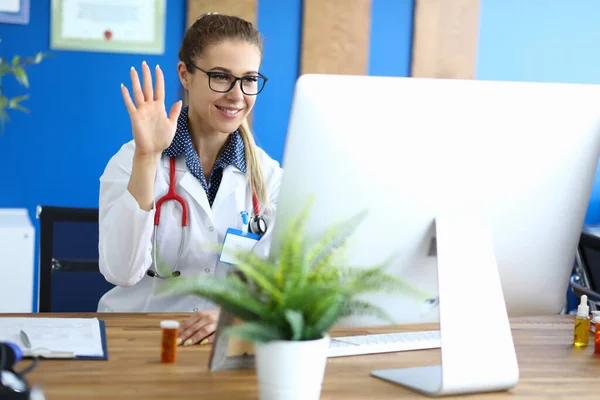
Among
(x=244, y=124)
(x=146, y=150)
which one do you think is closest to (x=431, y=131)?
(x=146, y=150)

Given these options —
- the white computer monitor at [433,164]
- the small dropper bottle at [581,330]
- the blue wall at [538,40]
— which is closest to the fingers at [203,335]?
the white computer monitor at [433,164]

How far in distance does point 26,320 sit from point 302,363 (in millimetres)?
761

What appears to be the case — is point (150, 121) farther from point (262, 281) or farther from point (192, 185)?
point (262, 281)

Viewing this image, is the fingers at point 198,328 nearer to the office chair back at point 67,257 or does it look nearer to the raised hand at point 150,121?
the raised hand at point 150,121

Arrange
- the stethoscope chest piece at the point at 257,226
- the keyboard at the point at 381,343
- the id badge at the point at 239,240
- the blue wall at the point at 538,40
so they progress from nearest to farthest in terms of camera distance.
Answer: the keyboard at the point at 381,343 → the id badge at the point at 239,240 → the stethoscope chest piece at the point at 257,226 → the blue wall at the point at 538,40

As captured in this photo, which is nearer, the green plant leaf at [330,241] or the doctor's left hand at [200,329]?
the green plant leaf at [330,241]

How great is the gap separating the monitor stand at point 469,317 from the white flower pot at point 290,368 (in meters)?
0.25

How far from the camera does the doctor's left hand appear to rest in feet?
5.32

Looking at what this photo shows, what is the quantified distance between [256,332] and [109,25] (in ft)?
8.93

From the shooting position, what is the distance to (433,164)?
1.34 m

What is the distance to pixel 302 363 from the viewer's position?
1.16 meters

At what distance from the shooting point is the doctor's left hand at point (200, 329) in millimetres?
1622

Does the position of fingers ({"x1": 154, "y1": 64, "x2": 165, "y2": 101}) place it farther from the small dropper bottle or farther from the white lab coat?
the small dropper bottle

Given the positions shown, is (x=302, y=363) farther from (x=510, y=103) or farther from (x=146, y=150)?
(x=146, y=150)
